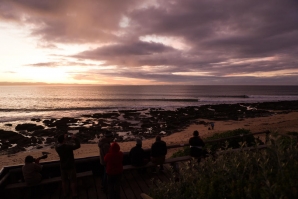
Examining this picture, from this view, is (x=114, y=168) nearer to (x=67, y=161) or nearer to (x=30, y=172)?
(x=67, y=161)

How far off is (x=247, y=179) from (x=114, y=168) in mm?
3633

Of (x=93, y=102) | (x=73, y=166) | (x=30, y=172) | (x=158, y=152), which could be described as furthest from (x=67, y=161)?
(x=93, y=102)

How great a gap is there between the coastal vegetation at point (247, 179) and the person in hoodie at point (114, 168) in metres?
2.13

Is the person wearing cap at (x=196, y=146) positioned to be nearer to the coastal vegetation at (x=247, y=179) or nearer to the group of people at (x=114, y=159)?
the group of people at (x=114, y=159)

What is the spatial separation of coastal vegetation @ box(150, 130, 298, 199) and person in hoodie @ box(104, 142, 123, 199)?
2130mm

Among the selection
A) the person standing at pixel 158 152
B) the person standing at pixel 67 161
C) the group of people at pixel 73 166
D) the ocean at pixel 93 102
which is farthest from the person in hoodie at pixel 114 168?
the ocean at pixel 93 102

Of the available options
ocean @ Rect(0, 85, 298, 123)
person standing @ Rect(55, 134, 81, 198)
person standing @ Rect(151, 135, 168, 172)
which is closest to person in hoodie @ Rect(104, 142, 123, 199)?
person standing @ Rect(55, 134, 81, 198)

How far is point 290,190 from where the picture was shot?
2119mm

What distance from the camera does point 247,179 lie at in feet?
9.29

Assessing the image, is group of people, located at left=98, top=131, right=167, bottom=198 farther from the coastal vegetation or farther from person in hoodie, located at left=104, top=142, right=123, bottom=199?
the coastal vegetation

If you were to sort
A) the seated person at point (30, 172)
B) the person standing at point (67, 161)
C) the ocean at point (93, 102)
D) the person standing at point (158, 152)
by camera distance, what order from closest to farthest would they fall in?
the seated person at point (30, 172) → the person standing at point (67, 161) → the person standing at point (158, 152) → the ocean at point (93, 102)

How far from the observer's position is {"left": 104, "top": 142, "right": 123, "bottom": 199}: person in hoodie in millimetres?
5429

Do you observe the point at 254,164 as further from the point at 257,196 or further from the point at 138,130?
the point at 138,130

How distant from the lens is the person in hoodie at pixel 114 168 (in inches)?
214
